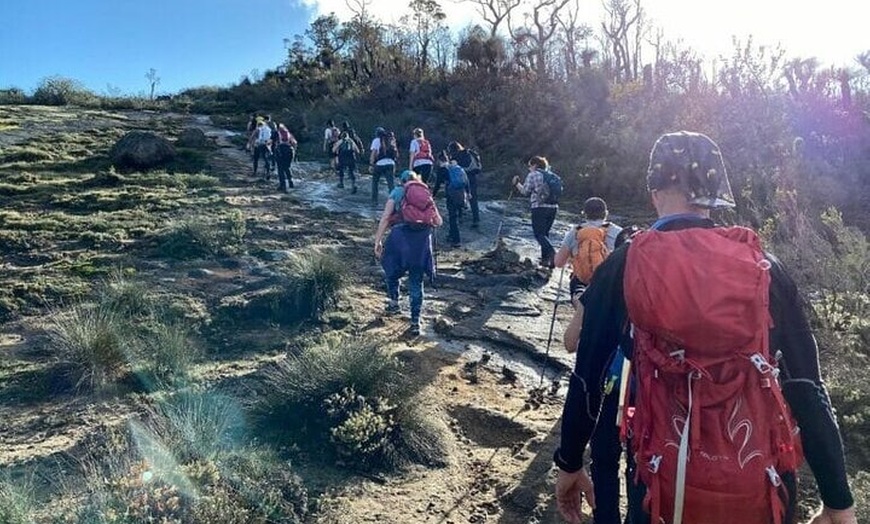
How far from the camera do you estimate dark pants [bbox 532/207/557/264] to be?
1057 cm

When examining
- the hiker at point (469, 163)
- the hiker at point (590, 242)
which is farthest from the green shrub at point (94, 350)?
the hiker at point (469, 163)

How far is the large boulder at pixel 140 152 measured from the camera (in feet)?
64.4

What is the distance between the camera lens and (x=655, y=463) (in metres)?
1.86

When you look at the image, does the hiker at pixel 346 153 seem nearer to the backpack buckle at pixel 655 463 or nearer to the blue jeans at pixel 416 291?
the blue jeans at pixel 416 291

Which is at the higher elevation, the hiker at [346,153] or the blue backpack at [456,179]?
the hiker at [346,153]

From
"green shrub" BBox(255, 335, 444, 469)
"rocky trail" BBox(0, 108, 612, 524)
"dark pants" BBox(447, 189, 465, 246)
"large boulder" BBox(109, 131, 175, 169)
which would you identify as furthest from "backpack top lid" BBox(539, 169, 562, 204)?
"large boulder" BBox(109, 131, 175, 169)

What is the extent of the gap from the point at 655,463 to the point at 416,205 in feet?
19.8

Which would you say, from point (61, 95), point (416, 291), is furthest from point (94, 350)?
point (61, 95)

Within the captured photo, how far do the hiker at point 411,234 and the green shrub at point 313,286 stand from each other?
70 centimetres

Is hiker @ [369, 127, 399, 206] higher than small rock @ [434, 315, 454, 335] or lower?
higher

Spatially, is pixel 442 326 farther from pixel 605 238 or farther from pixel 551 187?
pixel 551 187

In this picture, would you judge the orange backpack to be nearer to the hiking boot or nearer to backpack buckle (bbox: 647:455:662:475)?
the hiking boot

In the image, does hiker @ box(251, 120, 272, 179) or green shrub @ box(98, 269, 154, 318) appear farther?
hiker @ box(251, 120, 272, 179)

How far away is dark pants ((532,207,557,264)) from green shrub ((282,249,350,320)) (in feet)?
11.4
